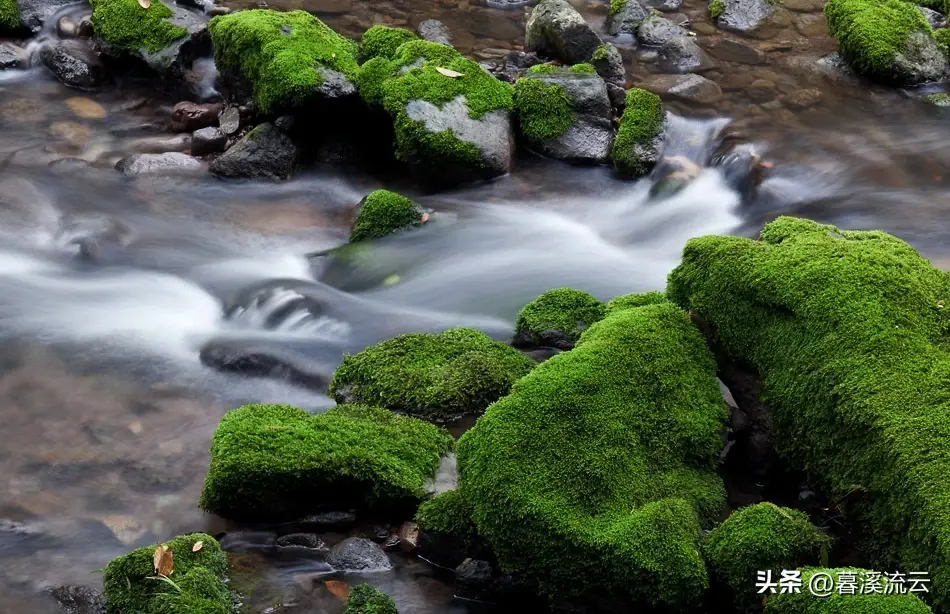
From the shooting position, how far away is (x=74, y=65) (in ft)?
34.5

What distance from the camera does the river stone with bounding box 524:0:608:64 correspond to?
10.2 meters

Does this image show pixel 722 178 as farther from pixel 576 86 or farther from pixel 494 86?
pixel 494 86

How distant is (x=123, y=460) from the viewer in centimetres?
558

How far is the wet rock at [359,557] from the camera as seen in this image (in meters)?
4.61

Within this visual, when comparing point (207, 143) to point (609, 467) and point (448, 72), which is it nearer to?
point (448, 72)

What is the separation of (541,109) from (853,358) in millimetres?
5054

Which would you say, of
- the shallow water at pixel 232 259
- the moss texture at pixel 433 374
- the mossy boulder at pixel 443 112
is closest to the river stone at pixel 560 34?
the shallow water at pixel 232 259

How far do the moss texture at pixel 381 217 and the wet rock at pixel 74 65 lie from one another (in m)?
4.36

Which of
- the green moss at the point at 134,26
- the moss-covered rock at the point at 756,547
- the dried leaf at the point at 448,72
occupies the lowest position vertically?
the moss-covered rock at the point at 756,547

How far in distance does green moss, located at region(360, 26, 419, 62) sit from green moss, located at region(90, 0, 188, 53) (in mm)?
2149

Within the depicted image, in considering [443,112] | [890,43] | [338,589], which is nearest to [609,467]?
[338,589]

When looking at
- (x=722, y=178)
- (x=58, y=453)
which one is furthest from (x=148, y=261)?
(x=722, y=178)

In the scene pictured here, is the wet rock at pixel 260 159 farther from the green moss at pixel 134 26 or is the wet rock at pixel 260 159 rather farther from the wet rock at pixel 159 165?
the green moss at pixel 134 26

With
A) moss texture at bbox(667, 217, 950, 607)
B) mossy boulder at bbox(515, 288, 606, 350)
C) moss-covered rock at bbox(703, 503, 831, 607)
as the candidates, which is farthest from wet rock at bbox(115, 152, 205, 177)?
moss-covered rock at bbox(703, 503, 831, 607)
